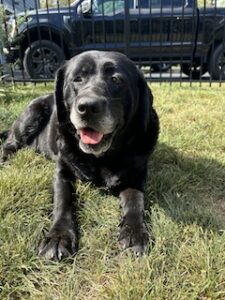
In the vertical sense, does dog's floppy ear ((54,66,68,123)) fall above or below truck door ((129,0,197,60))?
above

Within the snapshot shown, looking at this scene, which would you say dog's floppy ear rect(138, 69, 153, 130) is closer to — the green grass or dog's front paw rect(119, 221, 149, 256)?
the green grass

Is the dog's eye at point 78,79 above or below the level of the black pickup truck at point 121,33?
above

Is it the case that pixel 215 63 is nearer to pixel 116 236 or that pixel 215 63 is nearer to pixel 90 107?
pixel 90 107

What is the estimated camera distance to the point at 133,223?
215cm

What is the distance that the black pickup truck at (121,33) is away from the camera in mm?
7941

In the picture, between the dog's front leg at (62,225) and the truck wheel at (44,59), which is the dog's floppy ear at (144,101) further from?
the truck wheel at (44,59)

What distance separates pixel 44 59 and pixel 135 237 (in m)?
6.46

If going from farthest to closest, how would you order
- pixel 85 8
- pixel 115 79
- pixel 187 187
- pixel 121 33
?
1. pixel 121 33
2. pixel 85 8
3. pixel 187 187
4. pixel 115 79

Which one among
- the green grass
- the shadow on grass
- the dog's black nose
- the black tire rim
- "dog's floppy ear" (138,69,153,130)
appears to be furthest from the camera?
the black tire rim

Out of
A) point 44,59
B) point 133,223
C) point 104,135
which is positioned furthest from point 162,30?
point 133,223

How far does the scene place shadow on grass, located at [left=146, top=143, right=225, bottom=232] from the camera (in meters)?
2.32

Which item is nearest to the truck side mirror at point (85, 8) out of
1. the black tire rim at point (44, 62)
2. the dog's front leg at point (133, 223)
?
the black tire rim at point (44, 62)

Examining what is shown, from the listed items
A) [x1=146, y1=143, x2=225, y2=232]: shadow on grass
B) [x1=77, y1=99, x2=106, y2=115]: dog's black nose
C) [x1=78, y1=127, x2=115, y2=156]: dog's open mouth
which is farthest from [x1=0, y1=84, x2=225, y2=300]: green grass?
[x1=77, y1=99, x2=106, y2=115]: dog's black nose

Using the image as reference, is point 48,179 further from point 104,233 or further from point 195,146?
A: point 195,146
